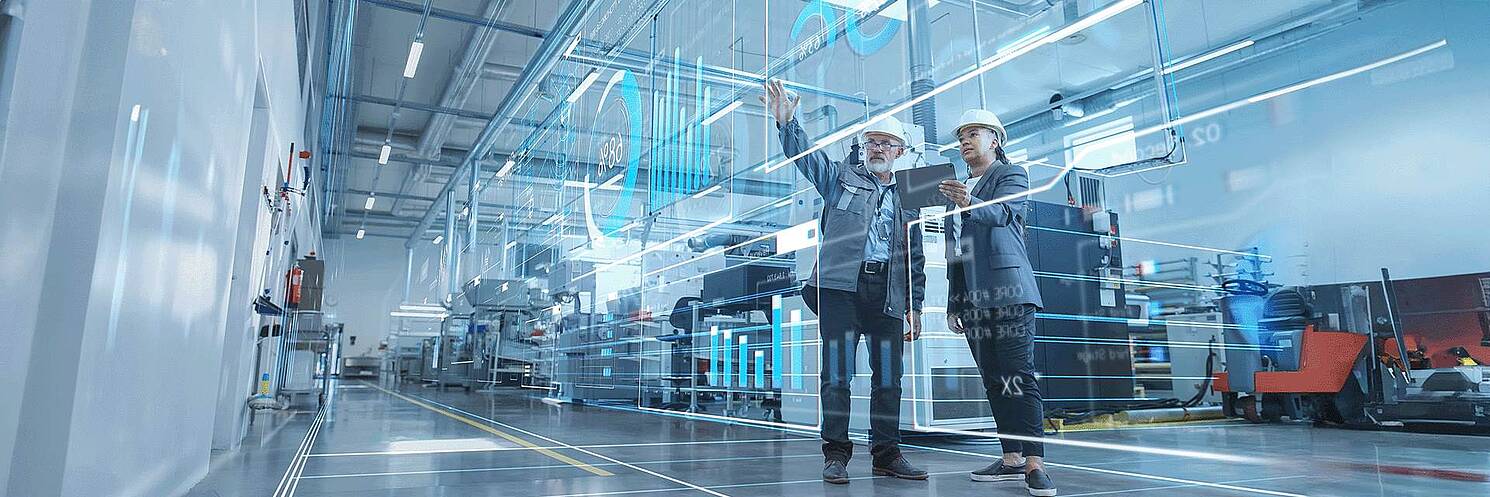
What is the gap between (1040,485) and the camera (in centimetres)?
244

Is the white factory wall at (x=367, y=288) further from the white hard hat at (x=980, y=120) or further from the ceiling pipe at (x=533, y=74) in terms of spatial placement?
the white hard hat at (x=980, y=120)

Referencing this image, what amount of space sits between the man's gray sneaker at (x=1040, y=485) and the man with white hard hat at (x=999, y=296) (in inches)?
0.4

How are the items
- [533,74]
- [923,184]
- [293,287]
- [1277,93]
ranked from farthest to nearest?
[533,74], [293,287], [923,184], [1277,93]

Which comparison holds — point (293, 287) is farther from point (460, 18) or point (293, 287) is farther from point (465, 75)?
point (465, 75)

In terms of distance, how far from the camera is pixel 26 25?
3.99 ft

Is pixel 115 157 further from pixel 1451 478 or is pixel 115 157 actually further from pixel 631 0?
pixel 631 0

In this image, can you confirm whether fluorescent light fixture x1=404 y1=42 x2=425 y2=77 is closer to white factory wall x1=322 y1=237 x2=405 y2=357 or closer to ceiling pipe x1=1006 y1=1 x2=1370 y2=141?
ceiling pipe x1=1006 y1=1 x2=1370 y2=141

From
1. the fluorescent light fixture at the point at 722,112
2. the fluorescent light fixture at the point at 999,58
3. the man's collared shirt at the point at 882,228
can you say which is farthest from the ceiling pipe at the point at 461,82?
the man's collared shirt at the point at 882,228

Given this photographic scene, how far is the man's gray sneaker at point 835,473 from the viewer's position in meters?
2.71

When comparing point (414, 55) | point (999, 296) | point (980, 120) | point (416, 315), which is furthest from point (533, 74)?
point (416, 315)

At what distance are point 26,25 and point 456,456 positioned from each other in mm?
2708

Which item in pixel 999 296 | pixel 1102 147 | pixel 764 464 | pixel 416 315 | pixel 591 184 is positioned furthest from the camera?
pixel 416 315

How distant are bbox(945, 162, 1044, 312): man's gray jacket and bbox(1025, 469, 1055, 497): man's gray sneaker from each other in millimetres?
552

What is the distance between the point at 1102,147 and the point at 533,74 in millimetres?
8008
